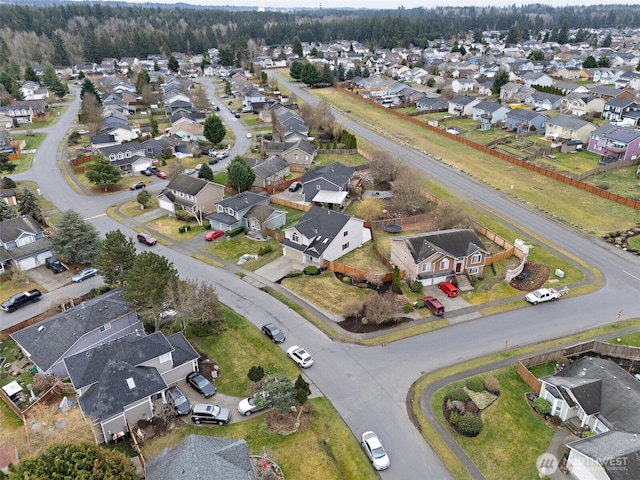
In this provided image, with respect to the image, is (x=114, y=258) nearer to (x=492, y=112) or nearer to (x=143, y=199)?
(x=143, y=199)

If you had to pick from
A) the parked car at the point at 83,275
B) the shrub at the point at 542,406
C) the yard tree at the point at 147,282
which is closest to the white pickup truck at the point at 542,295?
the shrub at the point at 542,406

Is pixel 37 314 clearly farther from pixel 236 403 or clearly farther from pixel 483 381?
pixel 483 381

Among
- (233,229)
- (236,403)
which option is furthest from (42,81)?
(236,403)

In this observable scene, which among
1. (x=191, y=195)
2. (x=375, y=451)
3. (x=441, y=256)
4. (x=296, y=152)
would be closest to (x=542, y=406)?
(x=375, y=451)

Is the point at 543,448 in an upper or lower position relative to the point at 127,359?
lower

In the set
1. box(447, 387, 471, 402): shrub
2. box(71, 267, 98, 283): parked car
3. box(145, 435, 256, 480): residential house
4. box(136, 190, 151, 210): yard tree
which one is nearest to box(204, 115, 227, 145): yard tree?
box(136, 190, 151, 210): yard tree

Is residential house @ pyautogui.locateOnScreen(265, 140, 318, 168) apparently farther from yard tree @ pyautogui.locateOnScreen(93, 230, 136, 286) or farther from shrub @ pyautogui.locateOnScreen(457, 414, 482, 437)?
shrub @ pyautogui.locateOnScreen(457, 414, 482, 437)
